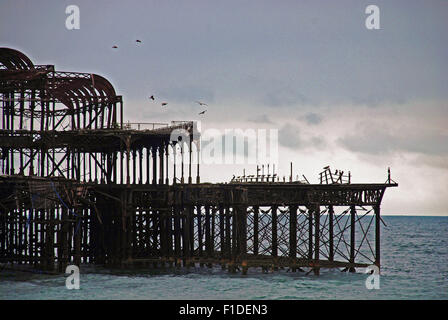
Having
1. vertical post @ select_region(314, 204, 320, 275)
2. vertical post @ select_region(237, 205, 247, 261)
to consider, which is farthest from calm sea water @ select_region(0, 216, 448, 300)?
vertical post @ select_region(237, 205, 247, 261)

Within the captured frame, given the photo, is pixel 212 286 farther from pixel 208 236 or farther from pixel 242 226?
pixel 208 236

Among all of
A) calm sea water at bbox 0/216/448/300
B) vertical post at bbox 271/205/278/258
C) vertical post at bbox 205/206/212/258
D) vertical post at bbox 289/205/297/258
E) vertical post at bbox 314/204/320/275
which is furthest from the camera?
vertical post at bbox 205/206/212/258

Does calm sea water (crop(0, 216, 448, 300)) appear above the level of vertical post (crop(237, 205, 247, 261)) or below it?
below

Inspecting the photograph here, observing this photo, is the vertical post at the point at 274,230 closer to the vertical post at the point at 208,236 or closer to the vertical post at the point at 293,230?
the vertical post at the point at 293,230

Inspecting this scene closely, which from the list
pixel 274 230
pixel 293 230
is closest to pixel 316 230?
pixel 293 230

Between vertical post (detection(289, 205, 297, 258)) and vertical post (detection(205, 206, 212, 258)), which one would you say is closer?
vertical post (detection(289, 205, 297, 258))

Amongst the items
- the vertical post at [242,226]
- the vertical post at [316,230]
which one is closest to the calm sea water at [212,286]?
the vertical post at [316,230]

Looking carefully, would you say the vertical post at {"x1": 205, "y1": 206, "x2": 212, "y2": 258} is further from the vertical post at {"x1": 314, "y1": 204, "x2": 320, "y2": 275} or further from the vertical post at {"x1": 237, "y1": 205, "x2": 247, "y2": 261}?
the vertical post at {"x1": 314, "y1": 204, "x2": 320, "y2": 275}

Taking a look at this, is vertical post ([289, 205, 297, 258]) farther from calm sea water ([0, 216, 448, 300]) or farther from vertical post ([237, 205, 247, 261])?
vertical post ([237, 205, 247, 261])

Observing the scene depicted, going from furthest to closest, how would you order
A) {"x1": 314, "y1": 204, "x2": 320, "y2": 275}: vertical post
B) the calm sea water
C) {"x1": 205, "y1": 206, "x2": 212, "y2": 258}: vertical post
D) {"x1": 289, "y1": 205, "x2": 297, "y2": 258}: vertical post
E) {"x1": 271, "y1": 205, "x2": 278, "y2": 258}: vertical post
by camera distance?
{"x1": 205, "y1": 206, "x2": 212, "y2": 258}: vertical post < {"x1": 271, "y1": 205, "x2": 278, "y2": 258}: vertical post < {"x1": 289, "y1": 205, "x2": 297, "y2": 258}: vertical post < {"x1": 314, "y1": 204, "x2": 320, "y2": 275}: vertical post < the calm sea water

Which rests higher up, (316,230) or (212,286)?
(316,230)

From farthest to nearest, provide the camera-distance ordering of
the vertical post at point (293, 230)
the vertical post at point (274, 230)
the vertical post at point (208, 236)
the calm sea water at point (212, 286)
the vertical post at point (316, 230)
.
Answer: the vertical post at point (208, 236)
the vertical post at point (274, 230)
the vertical post at point (293, 230)
the vertical post at point (316, 230)
the calm sea water at point (212, 286)

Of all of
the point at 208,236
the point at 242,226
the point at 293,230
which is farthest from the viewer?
the point at 208,236

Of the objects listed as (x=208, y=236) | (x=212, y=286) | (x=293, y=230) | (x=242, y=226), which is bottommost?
(x=212, y=286)
